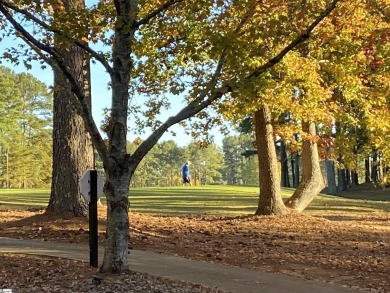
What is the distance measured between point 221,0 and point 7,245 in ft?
19.8

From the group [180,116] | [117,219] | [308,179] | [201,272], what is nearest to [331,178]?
[308,179]

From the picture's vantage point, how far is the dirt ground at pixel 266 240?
9.23 meters

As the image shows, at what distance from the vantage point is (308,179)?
57.5 ft

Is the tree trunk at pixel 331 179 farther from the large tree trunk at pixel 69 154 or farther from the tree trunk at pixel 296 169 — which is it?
the large tree trunk at pixel 69 154

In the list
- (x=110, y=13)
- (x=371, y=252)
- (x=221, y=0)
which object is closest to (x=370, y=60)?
(x=371, y=252)

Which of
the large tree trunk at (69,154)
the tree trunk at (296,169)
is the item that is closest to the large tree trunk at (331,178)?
the tree trunk at (296,169)

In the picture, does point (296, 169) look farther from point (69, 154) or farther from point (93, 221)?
point (93, 221)

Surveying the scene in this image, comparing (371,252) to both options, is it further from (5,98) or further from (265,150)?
(5,98)

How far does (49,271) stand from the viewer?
733 cm

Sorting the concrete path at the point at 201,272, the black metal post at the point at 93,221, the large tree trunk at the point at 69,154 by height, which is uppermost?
the large tree trunk at the point at 69,154

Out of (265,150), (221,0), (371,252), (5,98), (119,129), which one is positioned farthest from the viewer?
(5,98)

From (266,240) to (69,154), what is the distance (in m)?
5.21

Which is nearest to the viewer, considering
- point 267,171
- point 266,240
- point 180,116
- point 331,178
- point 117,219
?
point 117,219

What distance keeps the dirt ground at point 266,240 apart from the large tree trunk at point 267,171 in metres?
0.57
